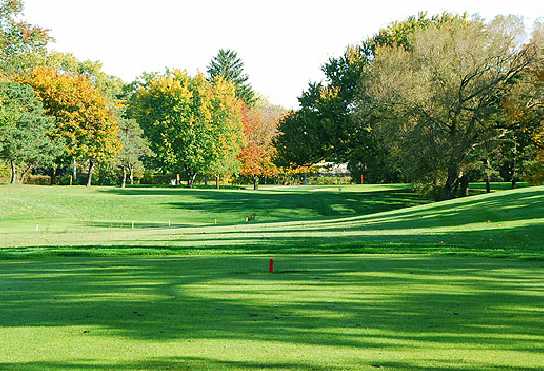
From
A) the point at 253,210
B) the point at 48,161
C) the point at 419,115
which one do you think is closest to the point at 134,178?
the point at 48,161

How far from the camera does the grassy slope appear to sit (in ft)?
90.0

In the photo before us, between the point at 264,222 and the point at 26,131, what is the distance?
30.6 metres

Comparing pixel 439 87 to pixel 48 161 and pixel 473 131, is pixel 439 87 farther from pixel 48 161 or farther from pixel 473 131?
pixel 48 161

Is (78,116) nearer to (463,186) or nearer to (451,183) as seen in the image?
(463,186)

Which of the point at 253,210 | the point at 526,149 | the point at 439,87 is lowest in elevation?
the point at 253,210

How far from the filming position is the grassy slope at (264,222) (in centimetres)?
2744

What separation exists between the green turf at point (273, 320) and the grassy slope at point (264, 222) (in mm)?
10593

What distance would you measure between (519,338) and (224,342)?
319cm

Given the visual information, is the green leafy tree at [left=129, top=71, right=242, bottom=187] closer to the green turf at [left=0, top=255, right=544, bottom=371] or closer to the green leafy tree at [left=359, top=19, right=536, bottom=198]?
the green leafy tree at [left=359, top=19, right=536, bottom=198]

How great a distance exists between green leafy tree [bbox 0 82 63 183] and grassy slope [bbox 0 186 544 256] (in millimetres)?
3671

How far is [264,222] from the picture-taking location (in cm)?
5456

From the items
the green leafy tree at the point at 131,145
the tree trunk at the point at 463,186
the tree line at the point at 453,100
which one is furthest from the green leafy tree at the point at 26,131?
the tree trunk at the point at 463,186

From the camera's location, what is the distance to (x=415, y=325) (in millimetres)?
8945

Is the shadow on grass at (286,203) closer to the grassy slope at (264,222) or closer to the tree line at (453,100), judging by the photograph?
the grassy slope at (264,222)
